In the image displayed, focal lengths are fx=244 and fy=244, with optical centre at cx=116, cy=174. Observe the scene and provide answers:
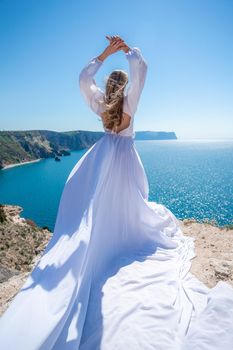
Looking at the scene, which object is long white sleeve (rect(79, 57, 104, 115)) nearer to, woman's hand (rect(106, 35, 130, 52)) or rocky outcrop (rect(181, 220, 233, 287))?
woman's hand (rect(106, 35, 130, 52))

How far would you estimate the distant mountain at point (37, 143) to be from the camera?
11214cm

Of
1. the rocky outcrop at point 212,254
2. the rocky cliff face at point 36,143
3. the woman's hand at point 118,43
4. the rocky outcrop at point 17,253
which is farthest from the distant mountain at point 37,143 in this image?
the woman's hand at point 118,43

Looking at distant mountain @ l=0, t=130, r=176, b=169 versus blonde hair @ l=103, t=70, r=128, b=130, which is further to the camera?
distant mountain @ l=0, t=130, r=176, b=169

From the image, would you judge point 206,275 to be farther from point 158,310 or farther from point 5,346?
point 5,346

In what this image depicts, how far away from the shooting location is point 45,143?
145m

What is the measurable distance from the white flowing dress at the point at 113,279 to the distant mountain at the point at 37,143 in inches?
3167

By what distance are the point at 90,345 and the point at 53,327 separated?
494 mm

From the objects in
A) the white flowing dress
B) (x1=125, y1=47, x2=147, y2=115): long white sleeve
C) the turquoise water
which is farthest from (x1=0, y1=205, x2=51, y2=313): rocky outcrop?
the turquoise water

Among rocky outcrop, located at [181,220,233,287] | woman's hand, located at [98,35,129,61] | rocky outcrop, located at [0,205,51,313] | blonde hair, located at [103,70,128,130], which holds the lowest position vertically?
rocky outcrop, located at [0,205,51,313]

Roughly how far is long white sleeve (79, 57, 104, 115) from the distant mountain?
3173 inches

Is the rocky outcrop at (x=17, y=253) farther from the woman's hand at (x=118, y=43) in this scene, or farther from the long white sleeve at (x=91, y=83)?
the woman's hand at (x=118, y=43)

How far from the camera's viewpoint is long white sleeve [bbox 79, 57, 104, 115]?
3186 millimetres

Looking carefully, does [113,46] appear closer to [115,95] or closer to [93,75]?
[93,75]

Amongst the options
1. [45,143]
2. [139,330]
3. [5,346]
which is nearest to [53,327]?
[5,346]
